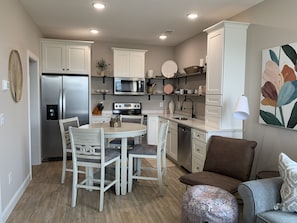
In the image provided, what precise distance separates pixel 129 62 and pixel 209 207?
430cm

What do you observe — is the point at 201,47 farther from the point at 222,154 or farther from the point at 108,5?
the point at 222,154

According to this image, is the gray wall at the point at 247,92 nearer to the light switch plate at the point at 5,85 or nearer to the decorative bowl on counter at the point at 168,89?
the light switch plate at the point at 5,85

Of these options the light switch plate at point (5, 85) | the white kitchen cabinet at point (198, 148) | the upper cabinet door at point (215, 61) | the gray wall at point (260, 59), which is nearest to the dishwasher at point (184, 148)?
the white kitchen cabinet at point (198, 148)

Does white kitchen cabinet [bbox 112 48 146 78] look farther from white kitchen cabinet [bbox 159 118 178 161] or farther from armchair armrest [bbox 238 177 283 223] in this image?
armchair armrest [bbox 238 177 283 223]

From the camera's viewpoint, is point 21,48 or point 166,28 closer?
point 21,48

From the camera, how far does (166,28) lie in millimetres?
4734

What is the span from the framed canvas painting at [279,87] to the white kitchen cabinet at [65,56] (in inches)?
140

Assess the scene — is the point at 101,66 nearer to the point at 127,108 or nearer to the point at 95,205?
the point at 127,108

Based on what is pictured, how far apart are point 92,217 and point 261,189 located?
72.4 inches

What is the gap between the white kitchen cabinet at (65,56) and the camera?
199 inches

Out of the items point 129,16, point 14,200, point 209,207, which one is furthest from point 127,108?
point 209,207

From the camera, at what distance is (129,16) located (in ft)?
13.1

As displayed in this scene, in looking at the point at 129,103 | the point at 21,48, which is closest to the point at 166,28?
the point at 129,103

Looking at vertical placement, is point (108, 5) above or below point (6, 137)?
above
